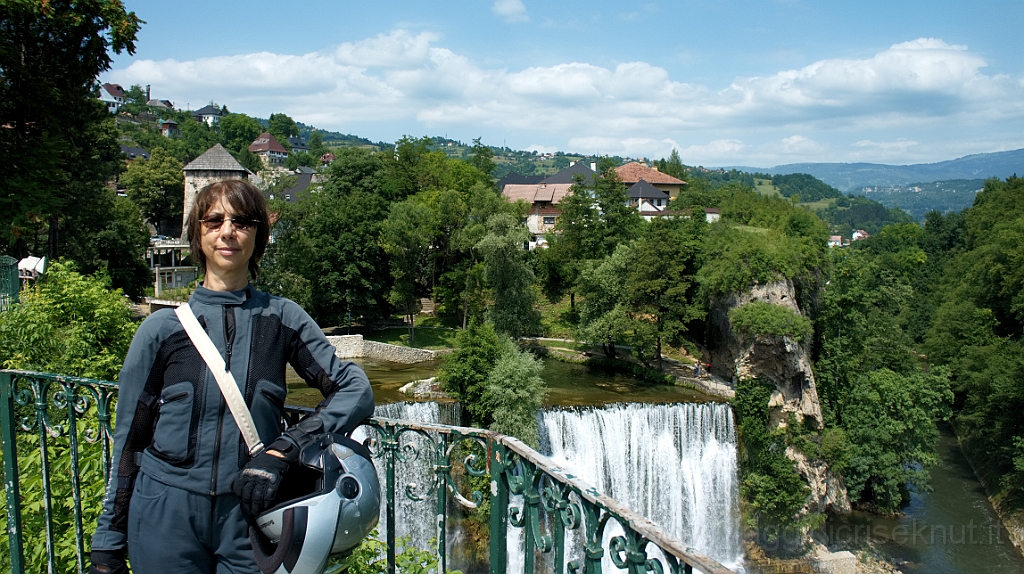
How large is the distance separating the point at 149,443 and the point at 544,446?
1908 cm

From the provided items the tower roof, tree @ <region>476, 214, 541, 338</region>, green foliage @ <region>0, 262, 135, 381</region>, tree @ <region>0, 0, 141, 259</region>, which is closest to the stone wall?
tree @ <region>476, 214, 541, 338</region>

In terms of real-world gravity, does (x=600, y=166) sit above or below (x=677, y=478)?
above

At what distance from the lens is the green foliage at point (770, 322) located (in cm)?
2480

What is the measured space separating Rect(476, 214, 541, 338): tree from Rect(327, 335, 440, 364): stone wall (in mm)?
3387

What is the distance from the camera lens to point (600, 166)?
40.2m

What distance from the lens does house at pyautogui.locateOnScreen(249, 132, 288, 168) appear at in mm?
92500

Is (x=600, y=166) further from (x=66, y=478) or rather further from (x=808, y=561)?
(x=66, y=478)

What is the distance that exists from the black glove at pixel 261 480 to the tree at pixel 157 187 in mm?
51907

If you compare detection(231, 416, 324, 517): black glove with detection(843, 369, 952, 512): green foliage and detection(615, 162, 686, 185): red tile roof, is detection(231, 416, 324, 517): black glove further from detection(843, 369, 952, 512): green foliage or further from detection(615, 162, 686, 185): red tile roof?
detection(615, 162, 686, 185): red tile roof

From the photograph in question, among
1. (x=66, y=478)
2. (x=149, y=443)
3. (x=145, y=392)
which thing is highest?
(x=145, y=392)

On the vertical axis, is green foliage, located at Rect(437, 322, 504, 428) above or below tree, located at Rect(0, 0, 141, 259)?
below

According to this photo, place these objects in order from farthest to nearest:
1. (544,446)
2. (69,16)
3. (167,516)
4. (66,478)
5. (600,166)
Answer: (600,166) < (544,446) < (69,16) < (66,478) < (167,516)

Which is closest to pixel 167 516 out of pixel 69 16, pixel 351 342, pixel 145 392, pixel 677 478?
pixel 145 392

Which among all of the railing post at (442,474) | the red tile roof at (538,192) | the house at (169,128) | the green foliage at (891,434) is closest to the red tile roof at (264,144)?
the house at (169,128)
